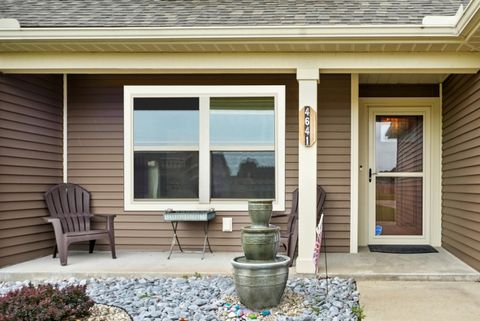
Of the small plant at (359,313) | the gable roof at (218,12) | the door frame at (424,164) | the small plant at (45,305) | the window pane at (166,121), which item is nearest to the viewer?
the small plant at (45,305)

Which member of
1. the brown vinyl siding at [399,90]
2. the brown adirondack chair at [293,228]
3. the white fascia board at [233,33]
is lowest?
the brown adirondack chair at [293,228]

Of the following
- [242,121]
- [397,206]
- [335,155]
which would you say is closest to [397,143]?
[397,206]

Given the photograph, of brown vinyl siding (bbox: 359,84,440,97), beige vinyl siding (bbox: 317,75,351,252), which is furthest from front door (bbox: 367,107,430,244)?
beige vinyl siding (bbox: 317,75,351,252)

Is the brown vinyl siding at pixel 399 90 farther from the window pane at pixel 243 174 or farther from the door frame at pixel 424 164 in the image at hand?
the window pane at pixel 243 174

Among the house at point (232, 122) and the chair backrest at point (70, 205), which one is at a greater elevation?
the house at point (232, 122)

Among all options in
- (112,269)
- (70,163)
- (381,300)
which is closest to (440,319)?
(381,300)

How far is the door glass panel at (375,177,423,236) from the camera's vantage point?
511 centimetres

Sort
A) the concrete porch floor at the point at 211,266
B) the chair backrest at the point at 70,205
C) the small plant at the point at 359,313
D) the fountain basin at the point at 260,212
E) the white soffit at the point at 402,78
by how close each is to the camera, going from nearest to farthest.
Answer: the small plant at the point at 359,313 → the fountain basin at the point at 260,212 → the concrete porch floor at the point at 211,266 → the chair backrest at the point at 70,205 → the white soffit at the point at 402,78

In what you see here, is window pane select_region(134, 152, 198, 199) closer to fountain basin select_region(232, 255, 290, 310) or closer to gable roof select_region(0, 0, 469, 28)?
gable roof select_region(0, 0, 469, 28)

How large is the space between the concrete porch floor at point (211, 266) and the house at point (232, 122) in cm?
24

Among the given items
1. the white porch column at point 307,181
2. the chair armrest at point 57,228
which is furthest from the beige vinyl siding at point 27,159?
the white porch column at point 307,181

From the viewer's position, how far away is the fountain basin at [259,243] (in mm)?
2963

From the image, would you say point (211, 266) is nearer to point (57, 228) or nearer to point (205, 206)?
point (205, 206)

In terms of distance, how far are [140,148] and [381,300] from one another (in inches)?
124
